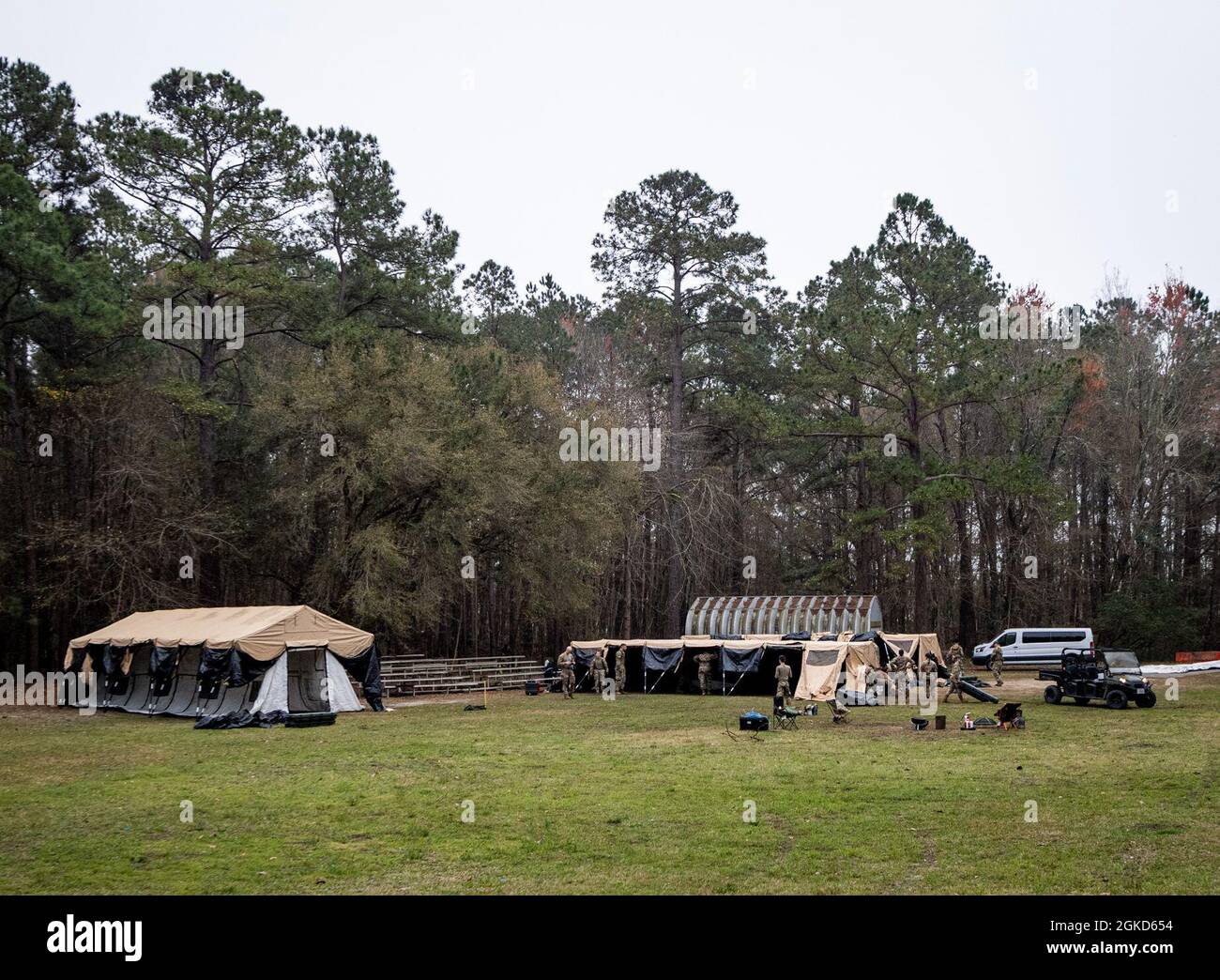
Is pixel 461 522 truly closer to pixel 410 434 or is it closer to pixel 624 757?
pixel 410 434

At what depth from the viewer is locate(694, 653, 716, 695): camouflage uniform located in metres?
32.4

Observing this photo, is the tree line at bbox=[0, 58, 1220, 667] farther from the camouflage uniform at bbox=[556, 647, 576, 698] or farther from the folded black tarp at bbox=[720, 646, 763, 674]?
the folded black tarp at bbox=[720, 646, 763, 674]

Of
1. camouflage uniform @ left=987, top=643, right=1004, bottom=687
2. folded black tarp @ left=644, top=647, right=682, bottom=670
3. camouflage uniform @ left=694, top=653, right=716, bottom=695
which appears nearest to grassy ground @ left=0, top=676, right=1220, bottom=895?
camouflage uniform @ left=694, top=653, right=716, bottom=695

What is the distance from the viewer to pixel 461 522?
122 feet

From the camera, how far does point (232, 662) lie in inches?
985

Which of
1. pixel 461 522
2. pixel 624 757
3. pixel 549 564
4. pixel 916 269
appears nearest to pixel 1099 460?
pixel 916 269

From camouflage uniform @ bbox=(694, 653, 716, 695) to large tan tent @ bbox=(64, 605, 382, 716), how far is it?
9516mm

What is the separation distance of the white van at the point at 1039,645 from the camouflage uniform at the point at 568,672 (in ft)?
57.8

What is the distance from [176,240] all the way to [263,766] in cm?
2524

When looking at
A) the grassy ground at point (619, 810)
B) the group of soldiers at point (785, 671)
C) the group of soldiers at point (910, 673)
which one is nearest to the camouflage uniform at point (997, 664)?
the group of soldiers at point (785, 671)

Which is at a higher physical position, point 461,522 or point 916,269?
point 916,269

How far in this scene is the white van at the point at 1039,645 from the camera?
4275 cm

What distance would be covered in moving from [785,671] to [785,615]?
15898mm

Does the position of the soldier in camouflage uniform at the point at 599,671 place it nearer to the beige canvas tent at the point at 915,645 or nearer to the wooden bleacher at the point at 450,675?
the wooden bleacher at the point at 450,675
